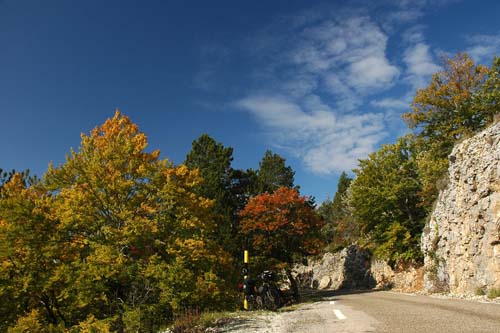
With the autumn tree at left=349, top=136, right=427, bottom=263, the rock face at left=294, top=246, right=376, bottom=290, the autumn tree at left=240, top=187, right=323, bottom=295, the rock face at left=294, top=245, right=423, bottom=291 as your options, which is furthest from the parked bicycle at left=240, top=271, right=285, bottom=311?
the rock face at left=294, top=246, right=376, bottom=290

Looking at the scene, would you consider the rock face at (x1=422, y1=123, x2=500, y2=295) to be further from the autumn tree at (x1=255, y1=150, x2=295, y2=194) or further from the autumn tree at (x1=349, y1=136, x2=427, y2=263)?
the autumn tree at (x1=255, y1=150, x2=295, y2=194)

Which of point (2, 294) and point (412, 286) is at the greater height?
point (2, 294)

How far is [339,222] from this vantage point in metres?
50.9

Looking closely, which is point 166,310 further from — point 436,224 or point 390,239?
point 390,239

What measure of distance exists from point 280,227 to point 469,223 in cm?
1179

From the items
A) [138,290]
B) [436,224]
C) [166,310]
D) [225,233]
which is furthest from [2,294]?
[436,224]

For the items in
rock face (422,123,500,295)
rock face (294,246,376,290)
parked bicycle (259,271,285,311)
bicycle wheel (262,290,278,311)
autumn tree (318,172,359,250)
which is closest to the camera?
rock face (422,123,500,295)

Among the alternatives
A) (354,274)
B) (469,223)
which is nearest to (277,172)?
(354,274)

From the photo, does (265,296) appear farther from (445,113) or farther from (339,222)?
(339,222)

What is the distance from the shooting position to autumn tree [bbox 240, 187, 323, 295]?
2467 cm

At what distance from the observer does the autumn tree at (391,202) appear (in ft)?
97.0

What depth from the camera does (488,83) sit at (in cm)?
2606

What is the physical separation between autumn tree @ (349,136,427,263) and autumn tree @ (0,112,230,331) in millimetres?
18262

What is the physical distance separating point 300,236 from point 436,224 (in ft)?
28.5
